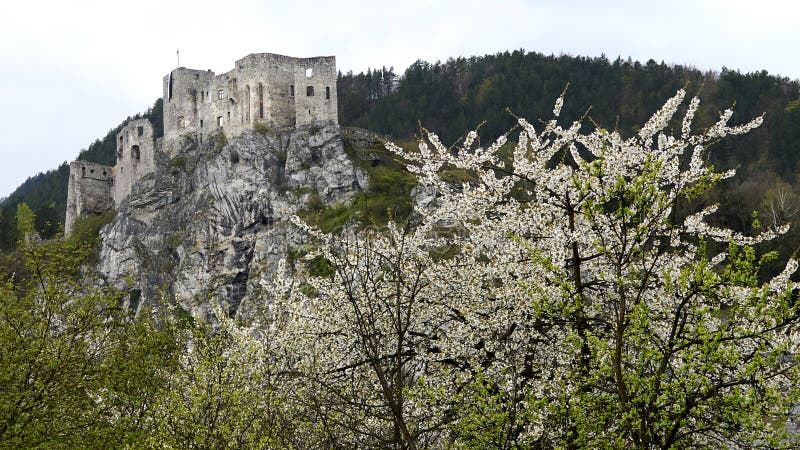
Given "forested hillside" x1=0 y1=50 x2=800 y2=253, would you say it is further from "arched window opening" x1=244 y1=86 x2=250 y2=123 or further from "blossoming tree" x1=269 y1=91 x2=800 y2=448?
"blossoming tree" x1=269 y1=91 x2=800 y2=448

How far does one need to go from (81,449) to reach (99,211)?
72.7 m

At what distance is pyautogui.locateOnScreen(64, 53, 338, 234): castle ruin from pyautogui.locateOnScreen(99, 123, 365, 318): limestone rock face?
132 centimetres

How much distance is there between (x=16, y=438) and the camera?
1617 cm

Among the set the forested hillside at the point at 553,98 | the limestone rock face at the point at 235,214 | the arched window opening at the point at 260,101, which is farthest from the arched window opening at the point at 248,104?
the forested hillside at the point at 553,98

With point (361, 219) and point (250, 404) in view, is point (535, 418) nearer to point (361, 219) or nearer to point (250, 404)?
point (250, 404)

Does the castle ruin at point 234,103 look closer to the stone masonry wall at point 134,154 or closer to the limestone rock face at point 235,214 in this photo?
the stone masonry wall at point 134,154

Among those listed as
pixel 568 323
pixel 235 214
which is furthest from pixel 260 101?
pixel 568 323

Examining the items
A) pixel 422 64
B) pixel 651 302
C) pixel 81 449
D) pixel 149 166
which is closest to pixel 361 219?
pixel 149 166

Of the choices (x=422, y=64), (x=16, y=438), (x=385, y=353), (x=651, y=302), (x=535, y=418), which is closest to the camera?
(x=535, y=418)

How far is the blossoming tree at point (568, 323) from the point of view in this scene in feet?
33.8

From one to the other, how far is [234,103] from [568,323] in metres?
58.4

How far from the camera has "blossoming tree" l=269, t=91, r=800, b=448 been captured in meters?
10.3

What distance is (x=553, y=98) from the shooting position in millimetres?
93375

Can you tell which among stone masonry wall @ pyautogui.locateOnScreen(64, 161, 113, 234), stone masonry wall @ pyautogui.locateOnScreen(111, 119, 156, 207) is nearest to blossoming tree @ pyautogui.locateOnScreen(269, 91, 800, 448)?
stone masonry wall @ pyautogui.locateOnScreen(111, 119, 156, 207)
